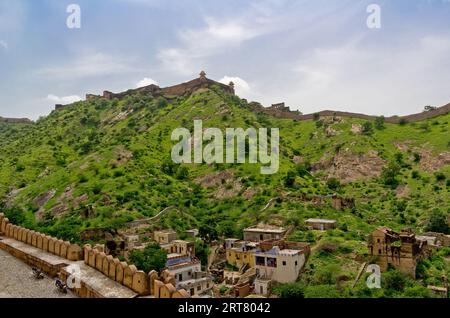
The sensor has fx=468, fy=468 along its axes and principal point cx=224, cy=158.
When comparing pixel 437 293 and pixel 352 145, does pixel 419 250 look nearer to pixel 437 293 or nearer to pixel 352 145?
pixel 437 293

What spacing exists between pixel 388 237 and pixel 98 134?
188 feet

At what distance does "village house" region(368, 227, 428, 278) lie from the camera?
128ft

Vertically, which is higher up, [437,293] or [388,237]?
[388,237]

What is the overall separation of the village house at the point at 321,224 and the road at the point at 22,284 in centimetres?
3491

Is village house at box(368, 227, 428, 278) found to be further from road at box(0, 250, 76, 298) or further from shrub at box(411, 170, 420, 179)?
road at box(0, 250, 76, 298)

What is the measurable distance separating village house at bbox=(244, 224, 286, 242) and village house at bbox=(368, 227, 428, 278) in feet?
29.7

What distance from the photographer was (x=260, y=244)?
42.8 meters

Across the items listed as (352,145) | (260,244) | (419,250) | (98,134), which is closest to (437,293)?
(419,250)

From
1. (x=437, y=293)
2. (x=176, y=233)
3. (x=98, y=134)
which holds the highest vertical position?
(x=98, y=134)

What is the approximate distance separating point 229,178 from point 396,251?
25.4m

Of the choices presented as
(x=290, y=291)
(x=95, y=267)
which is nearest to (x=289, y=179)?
(x=290, y=291)

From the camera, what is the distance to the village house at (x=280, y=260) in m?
39.2

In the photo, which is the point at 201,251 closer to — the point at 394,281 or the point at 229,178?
the point at 229,178

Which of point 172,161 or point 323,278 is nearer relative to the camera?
point 323,278
